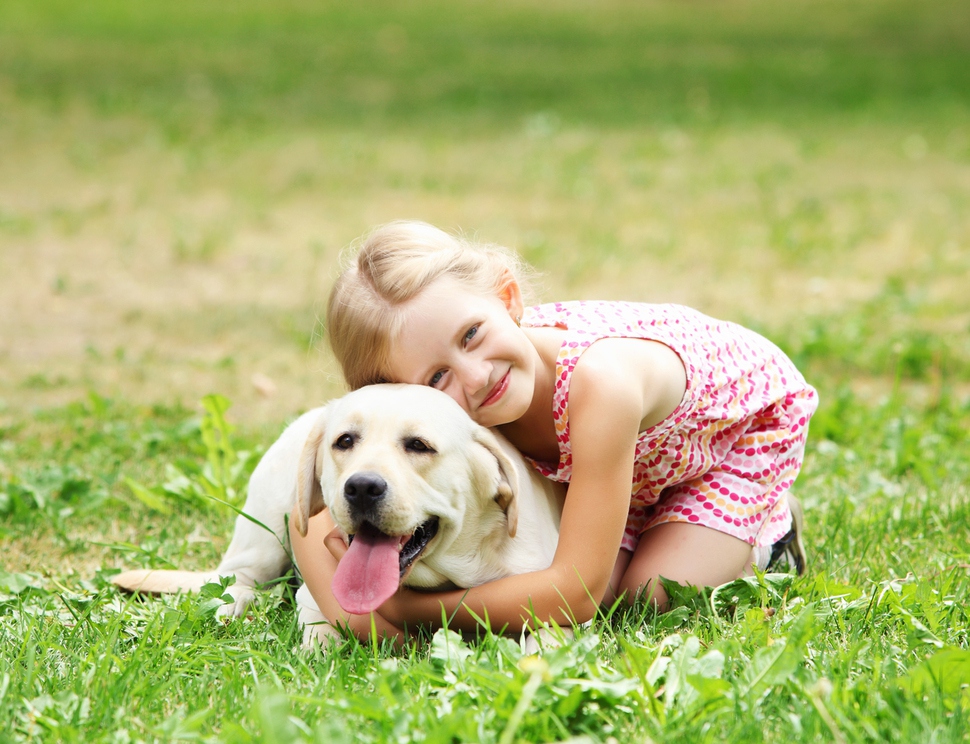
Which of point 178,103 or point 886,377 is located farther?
point 178,103

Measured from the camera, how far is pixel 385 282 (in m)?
2.73

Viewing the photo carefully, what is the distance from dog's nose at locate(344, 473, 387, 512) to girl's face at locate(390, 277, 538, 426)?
0.42 metres

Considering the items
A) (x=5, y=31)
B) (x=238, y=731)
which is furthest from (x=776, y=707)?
(x=5, y=31)

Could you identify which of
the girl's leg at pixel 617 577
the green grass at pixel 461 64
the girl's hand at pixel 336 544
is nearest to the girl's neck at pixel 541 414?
the girl's leg at pixel 617 577

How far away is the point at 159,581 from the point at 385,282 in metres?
1.06

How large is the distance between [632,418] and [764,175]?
731cm

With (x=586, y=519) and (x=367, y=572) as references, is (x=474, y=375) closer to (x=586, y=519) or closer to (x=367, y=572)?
(x=586, y=519)

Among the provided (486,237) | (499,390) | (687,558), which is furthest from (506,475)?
(486,237)

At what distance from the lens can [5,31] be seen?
16.6 m

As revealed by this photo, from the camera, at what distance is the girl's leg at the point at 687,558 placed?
298 centimetres

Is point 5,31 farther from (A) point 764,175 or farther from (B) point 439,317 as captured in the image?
(B) point 439,317

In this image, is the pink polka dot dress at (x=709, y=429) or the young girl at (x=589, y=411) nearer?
the young girl at (x=589, y=411)

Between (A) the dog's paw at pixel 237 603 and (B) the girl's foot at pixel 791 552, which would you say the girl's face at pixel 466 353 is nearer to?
(A) the dog's paw at pixel 237 603

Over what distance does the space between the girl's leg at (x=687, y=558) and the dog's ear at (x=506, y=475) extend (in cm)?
46
